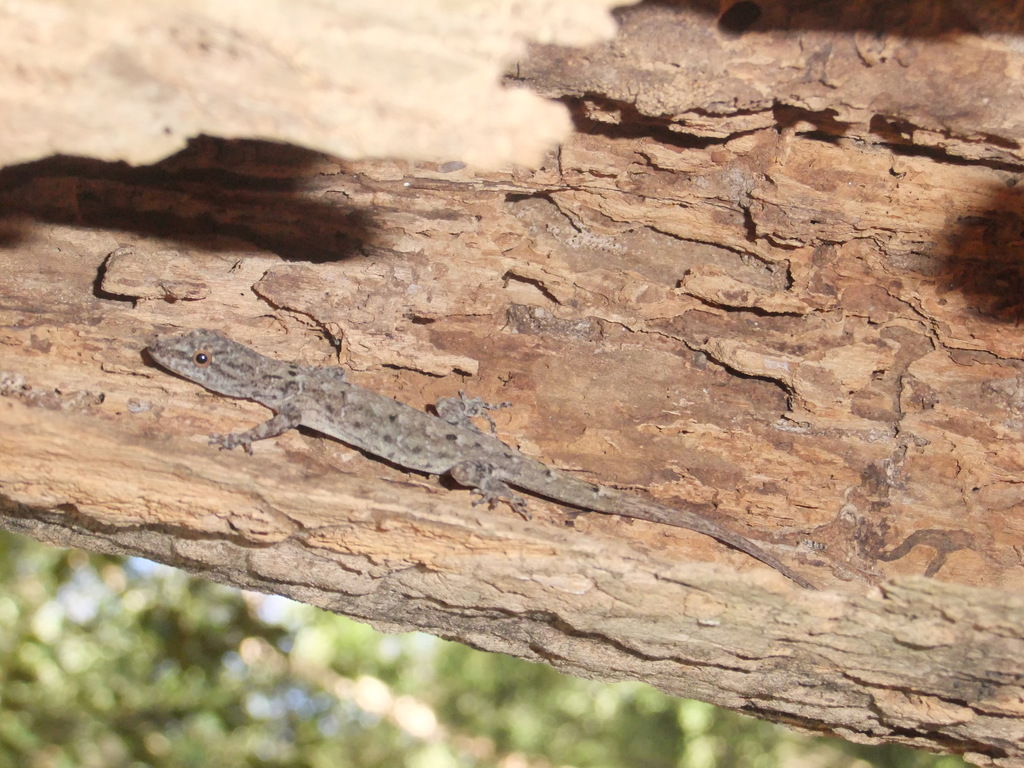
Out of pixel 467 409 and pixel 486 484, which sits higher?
pixel 467 409

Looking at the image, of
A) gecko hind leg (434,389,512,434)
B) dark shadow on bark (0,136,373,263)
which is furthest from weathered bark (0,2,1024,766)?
gecko hind leg (434,389,512,434)

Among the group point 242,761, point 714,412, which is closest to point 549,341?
point 714,412

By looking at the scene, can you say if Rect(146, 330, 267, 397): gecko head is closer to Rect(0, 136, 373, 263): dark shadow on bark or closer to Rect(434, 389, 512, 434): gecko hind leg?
Rect(0, 136, 373, 263): dark shadow on bark

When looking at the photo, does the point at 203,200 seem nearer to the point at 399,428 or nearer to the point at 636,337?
the point at 399,428

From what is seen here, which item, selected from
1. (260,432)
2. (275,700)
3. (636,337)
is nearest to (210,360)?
(260,432)

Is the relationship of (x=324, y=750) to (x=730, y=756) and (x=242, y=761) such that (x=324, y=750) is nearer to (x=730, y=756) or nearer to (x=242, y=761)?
(x=242, y=761)

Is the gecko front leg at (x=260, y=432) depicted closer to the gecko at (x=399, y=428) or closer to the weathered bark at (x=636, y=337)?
the gecko at (x=399, y=428)
